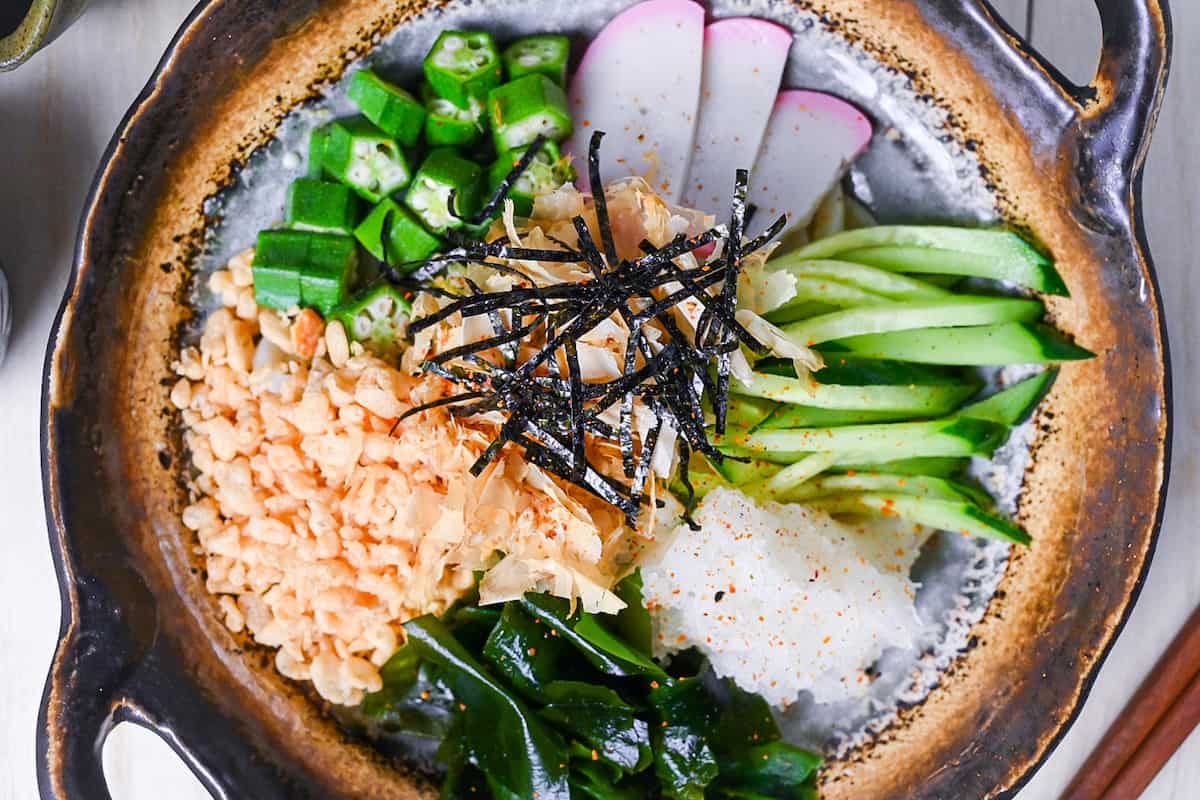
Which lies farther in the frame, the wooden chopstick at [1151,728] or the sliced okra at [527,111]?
the wooden chopstick at [1151,728]

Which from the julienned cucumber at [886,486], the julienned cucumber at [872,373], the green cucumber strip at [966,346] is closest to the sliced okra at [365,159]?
the julienned cucumber at [872,373]

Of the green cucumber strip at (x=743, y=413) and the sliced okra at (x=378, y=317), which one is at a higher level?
the sliced okra at (x=378, y=317)

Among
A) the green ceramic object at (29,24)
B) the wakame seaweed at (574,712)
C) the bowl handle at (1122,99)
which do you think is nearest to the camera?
the bowl handle at (1122,99)

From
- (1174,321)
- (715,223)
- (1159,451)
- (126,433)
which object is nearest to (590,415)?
(715,223)

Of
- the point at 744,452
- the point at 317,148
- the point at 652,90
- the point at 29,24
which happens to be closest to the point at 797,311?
the point at 744,452

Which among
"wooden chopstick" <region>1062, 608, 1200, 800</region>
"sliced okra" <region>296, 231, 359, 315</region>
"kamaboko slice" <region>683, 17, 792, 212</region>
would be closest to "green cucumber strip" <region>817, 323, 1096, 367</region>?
"kamaboko slice" <region>683, 17, 792, 212</region>

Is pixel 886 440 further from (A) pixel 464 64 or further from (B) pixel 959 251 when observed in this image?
(A) pixel 464 64

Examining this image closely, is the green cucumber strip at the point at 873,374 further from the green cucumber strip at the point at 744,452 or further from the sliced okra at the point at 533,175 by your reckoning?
the sliced okra at the point at 533,175

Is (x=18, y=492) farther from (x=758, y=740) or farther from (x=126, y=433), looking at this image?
(x=758, y=740)
